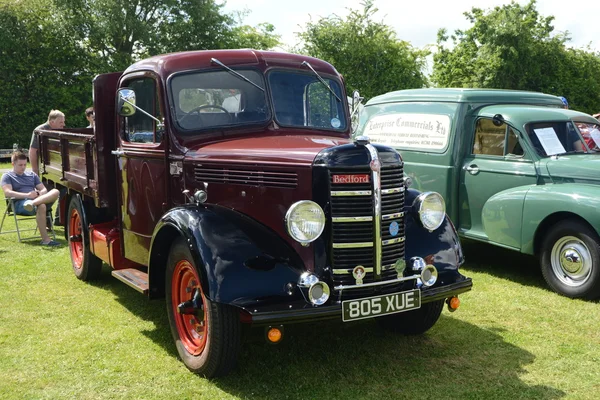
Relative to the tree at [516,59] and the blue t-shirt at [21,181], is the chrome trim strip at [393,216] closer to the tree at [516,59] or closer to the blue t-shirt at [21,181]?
the blue t-shirt at [21,181]

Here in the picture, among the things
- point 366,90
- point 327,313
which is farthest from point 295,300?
point 366,90

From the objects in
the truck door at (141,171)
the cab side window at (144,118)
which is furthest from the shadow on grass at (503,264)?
the cab side window at (144,118)

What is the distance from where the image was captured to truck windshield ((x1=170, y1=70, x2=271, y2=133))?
475cm

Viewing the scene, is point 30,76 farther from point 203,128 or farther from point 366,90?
point 203,128

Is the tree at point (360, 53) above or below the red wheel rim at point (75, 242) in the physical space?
above

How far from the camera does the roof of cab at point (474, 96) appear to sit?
7.21 meters

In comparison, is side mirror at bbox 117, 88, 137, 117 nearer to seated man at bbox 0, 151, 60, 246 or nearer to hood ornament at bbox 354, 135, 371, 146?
hood ornament at bbox 354, 135, 371, 146

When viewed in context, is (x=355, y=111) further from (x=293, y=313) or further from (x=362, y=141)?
(x=293, y=313)

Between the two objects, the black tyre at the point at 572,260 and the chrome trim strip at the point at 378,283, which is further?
the black tyre at the point at 572,260

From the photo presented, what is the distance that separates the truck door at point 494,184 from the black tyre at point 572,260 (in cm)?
35

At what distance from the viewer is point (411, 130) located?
7746 millimetres

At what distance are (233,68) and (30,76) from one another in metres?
26.8

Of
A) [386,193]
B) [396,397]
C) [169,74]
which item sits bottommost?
[396,397]

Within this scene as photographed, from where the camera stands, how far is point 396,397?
148 inches
